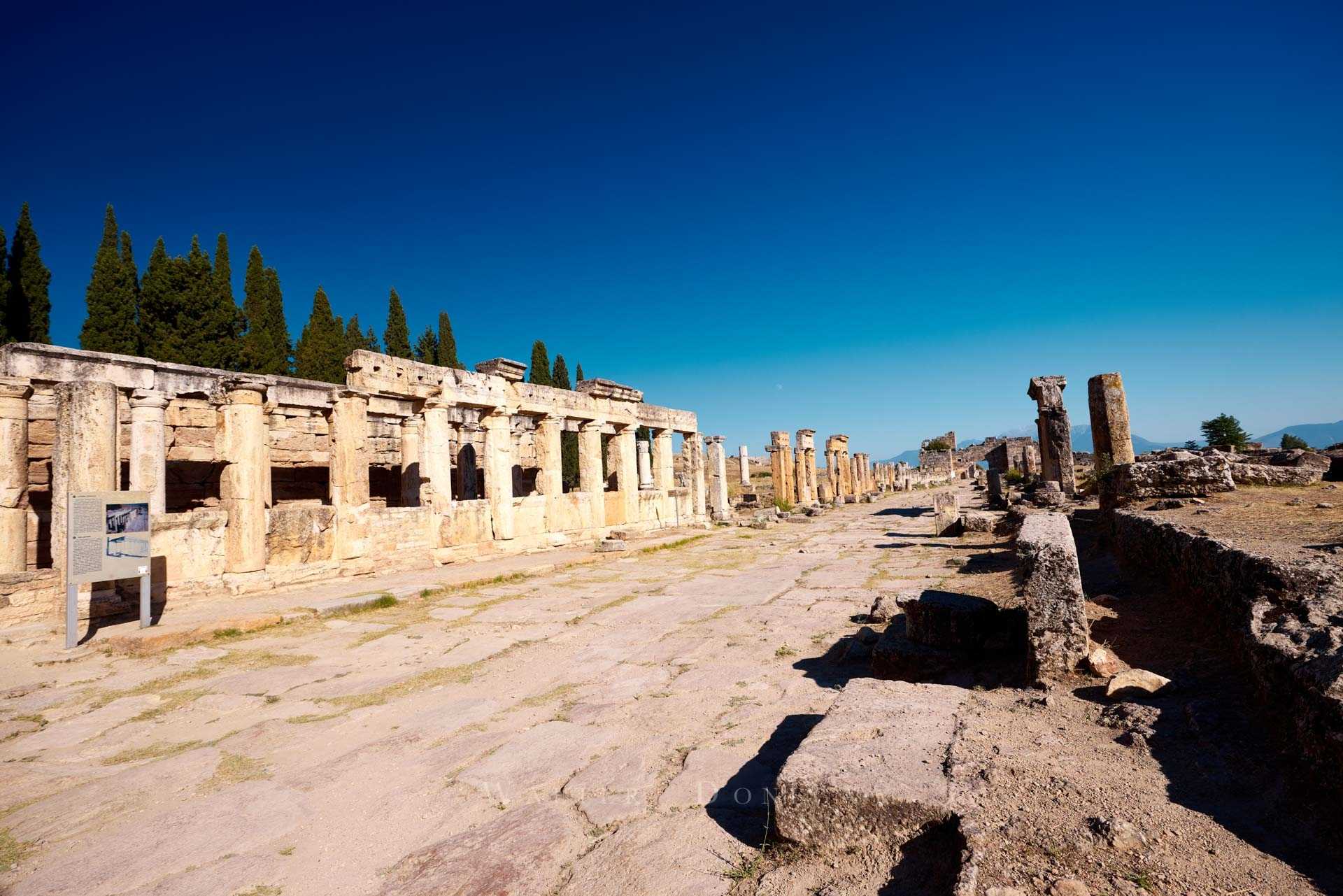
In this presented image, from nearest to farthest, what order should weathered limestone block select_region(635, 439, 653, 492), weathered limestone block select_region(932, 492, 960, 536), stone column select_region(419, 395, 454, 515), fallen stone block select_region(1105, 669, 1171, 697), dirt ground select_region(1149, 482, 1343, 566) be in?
1. fallen stone block select_region(1105, 669, 1171, 697)
2. dirt ground select_region(1149, 482, 1343, 566)
3. stone column select_region(419, 395, 454, 515)
4. weathered limestone block select_region(932, 492, 960, 536)
5. weathered limestone block select_region(635, 439, 653, 492)

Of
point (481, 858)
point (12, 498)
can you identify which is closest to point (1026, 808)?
point (481, 858)

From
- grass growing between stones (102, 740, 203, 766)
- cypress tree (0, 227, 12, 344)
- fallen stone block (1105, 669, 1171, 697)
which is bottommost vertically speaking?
grass growing between stones (102, 740, 203, 766)

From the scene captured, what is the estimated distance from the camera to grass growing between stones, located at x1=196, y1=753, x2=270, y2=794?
3.38m

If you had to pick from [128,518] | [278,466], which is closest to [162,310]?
[278,466]

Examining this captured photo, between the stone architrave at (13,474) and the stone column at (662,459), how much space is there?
13.3 metres

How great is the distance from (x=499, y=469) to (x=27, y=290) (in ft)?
71.1

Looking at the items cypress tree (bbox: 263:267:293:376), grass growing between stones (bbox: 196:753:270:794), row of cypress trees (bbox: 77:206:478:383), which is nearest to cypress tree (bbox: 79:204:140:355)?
row of cypress trees (bbox: 77:206:478:383)

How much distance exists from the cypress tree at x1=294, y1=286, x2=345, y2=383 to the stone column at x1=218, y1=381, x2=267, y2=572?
2164cm

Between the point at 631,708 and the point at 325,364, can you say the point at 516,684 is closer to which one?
the point at 631,708

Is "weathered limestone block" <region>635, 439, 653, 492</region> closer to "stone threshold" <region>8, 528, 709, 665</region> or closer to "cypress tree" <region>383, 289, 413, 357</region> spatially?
"stone threshold" <region>8, 528, 709, 665</region>

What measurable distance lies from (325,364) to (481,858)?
33822 millimetres

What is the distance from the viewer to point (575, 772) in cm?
332

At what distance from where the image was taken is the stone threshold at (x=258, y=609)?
20.9ft

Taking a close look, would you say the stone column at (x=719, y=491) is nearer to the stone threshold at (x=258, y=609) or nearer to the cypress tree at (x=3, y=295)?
the stone threshold at (x=258, y=609)
